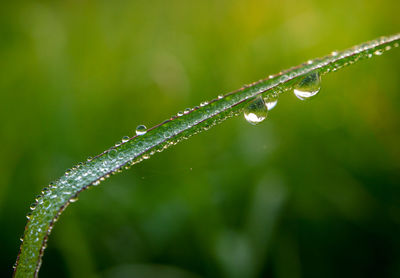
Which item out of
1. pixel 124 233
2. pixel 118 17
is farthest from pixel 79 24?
pixel 124 233

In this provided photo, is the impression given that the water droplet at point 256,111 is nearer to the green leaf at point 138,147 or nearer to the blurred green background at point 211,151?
the green leaf at point 138,147

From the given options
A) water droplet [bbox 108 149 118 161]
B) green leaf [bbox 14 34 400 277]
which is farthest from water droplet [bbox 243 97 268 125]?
water droplet [bbox 108 149 118 161]

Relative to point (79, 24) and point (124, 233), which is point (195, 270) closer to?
point (124, 233)

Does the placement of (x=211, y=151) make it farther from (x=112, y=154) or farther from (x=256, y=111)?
(x=112, y=154)

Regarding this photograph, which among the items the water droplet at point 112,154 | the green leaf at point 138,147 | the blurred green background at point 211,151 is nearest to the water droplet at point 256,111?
the green leaf at point 138,147

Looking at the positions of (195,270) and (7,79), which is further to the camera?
(7,79)
